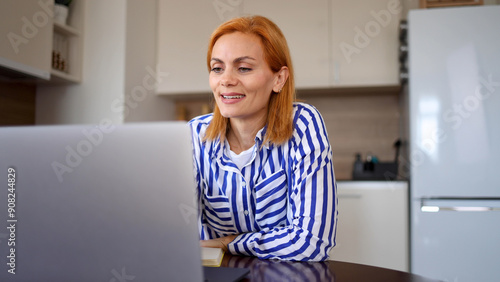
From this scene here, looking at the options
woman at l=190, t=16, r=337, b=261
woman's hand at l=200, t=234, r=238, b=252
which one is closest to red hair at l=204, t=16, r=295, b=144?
woman at l=190, t=16, r=337, b=261

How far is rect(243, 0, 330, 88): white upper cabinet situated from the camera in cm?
294

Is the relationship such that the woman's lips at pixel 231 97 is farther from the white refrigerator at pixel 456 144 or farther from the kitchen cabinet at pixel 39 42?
the white refrigerator at pixel 456 144

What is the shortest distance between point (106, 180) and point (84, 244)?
0.09 metres

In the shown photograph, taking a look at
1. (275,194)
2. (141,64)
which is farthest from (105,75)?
(275,194)

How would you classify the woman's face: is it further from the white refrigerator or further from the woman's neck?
the white refrigerator

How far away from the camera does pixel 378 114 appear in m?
3.14

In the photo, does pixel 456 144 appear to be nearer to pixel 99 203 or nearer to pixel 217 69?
pixel 217 69

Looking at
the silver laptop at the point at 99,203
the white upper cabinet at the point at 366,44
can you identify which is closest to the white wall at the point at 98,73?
the white upper cabinet at the point at 366,44

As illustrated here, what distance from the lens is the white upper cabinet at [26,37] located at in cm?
214

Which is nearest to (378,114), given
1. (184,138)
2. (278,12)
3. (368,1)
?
(368,1)

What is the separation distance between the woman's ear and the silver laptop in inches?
27.9

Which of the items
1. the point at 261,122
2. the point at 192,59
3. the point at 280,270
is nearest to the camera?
the point at 280,270

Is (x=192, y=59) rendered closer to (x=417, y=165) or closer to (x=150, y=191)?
(x=417, y=165)

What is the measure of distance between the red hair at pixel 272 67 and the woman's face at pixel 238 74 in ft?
0.06
